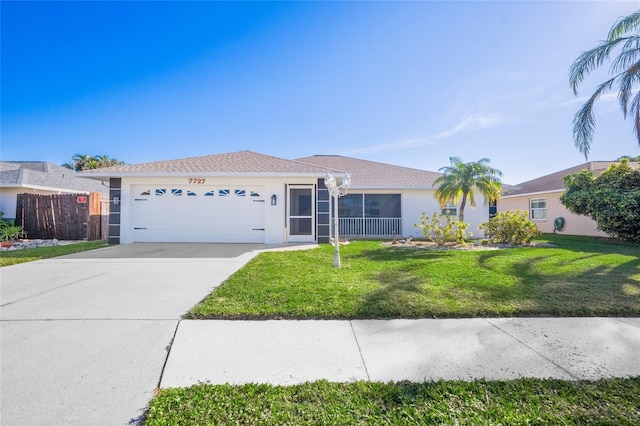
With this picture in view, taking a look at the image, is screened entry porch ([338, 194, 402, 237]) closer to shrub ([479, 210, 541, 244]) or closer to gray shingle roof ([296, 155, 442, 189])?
gray shingle roof ([296, 155, 442, 189])

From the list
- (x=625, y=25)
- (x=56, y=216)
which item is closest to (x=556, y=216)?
(x=625, y=25)

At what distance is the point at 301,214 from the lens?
11.9 meters

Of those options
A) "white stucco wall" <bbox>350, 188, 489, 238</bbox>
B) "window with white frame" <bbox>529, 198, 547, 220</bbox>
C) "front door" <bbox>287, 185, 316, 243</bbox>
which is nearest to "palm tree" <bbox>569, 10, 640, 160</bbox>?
"white stucco wall" <bbox>350, 188, 489, 238</bbox>

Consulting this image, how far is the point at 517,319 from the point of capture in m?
3.54

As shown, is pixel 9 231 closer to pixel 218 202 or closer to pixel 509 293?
pixel 218 202

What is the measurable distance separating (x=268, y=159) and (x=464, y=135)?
960 cm

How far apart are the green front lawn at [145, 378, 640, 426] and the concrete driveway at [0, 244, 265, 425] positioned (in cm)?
46

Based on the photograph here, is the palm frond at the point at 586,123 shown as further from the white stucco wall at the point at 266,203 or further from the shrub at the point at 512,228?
the white stucco wall at the point at 266,203

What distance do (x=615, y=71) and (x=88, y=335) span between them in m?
15.1

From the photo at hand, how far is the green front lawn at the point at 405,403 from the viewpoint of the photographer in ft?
6.06

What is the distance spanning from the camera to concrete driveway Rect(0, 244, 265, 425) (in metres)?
2.01

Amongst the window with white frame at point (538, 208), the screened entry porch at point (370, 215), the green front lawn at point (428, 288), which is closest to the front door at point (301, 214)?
the screened entry porch at point (370, 215)

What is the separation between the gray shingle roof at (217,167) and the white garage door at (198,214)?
780mm

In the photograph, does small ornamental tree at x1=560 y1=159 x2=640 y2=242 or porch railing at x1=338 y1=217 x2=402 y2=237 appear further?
porch railing at x1=338 y1=217 x2=402 y2=237
